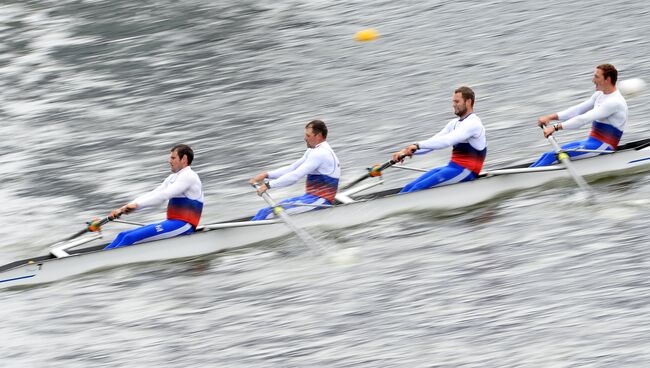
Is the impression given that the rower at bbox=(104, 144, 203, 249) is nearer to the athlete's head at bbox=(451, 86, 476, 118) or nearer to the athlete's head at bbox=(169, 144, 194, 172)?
the athlete's head at bbox=(169, 144, 194, 172)

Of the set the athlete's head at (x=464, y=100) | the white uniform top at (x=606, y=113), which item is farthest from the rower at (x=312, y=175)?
the white uniform top at (x=606, y=113)

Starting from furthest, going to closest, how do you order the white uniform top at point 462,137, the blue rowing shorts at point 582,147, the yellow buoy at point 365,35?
the yellow buoy at point 365,35 → the blue rowing shorts at point 582,147 → the white uniform top at point 462,137

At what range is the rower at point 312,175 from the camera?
12.7m

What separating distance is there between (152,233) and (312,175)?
204 cm

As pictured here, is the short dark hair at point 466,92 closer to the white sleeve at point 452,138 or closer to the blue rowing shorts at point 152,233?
the white sleeve at point 452,138

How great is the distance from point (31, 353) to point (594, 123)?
23.8 feet

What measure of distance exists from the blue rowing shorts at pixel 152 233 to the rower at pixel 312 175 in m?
0.96

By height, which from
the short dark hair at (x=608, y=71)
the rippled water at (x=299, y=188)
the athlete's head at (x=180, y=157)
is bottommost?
the rippled water at (x=299, y=188)

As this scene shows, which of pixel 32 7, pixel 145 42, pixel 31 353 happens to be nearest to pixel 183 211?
pixel 31 353

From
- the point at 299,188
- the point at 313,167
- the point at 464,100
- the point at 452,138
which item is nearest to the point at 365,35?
the point at 299,188

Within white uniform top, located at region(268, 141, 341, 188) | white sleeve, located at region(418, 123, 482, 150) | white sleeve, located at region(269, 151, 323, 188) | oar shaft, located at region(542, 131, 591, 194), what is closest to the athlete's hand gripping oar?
oar shaft, located at region(542, 131, 591, 194)

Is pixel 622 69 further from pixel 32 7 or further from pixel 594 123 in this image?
pixel 32 7

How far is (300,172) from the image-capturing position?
12.7 m

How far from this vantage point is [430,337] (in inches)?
392
